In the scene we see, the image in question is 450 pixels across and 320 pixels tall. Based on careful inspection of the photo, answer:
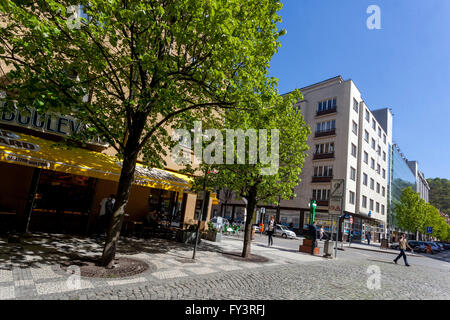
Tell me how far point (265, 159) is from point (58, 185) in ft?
28.9

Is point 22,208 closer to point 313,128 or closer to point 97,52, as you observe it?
point 97,52

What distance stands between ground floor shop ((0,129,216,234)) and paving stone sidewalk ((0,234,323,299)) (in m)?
1.42

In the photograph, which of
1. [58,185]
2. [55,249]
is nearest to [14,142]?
[58,185]

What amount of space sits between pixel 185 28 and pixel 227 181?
5994 millimetres

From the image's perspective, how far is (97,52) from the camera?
261 inches

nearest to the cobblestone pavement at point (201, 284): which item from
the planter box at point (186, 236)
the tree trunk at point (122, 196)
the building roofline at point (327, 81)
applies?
the tree trunk at point (122, 196)

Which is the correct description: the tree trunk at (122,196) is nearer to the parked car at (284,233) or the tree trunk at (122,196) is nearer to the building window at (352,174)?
the parked car at (284,233)

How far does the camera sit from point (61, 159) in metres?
8.79

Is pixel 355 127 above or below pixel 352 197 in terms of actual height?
above

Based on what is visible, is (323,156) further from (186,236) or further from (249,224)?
(186,236)

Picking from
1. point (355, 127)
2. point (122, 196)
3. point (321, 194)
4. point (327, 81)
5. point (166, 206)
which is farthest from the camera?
point (327, 81)

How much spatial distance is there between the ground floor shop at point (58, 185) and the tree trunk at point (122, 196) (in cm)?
232
